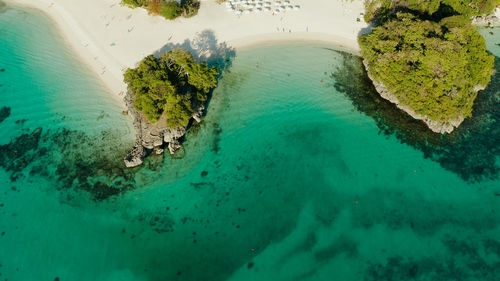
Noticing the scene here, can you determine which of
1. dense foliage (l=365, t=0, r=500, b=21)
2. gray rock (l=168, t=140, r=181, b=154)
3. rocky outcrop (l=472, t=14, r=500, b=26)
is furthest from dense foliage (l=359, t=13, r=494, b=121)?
gray rock (l=168, t=140, r=181, b=154)

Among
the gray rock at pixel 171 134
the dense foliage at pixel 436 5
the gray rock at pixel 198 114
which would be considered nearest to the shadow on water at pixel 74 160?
the gray rock at pixel 171 134

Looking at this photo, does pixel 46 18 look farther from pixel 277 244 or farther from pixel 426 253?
pixel 426 253

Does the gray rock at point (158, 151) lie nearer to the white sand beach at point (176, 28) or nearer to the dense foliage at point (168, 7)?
the white sand beach at point (176, 28)

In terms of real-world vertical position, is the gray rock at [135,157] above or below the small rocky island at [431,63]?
below

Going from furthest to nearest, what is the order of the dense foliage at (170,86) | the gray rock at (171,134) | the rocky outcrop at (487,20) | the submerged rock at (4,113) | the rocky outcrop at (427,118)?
the rocky outcrop at (487,20), the submerged rock at (4,113), the rocky outcrop at (427,118), the gray rock at (171,134), the dense foliage at (170,86)

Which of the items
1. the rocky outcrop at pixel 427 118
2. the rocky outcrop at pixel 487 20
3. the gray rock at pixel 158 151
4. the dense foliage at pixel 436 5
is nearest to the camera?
the gray rock at pixel 158 151

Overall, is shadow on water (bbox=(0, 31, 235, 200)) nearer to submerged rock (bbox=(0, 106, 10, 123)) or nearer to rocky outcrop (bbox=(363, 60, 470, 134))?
submerged rock (bbox=(0, 106, 10, 123))

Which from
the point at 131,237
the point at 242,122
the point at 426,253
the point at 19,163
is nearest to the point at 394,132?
the point at 426,253
